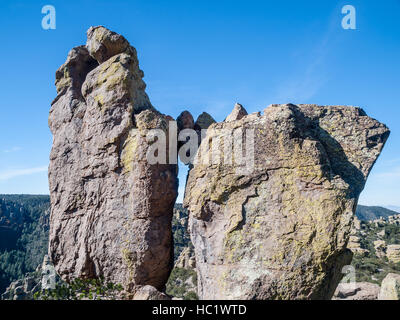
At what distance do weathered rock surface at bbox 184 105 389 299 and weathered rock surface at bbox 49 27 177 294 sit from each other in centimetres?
132

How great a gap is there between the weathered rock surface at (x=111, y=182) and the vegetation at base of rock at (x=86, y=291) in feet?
0.92

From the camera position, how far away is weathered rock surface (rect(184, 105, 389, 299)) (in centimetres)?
827

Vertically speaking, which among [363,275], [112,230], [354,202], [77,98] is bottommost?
[363,275]

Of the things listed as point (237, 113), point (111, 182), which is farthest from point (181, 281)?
point (237, 113)

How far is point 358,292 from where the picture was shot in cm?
1725

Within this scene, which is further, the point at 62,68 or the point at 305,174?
the point at 62,68

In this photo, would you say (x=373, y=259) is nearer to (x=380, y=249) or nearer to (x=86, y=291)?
(x=380, y=249)

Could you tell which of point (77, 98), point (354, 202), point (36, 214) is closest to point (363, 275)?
point (354, 202)

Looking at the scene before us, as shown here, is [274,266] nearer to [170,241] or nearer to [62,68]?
[170,241]

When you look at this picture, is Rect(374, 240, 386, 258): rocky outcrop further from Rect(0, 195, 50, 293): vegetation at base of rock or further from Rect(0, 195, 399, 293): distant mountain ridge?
Rect(0, 195, 50, 293): vegetation at base of rock

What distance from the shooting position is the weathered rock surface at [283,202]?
8.27 m

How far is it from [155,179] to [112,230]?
7.15 feet

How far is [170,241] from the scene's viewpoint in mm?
10984

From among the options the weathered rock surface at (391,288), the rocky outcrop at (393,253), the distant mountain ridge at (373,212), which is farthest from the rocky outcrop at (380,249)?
the distant mountain ridge at (373,212)
